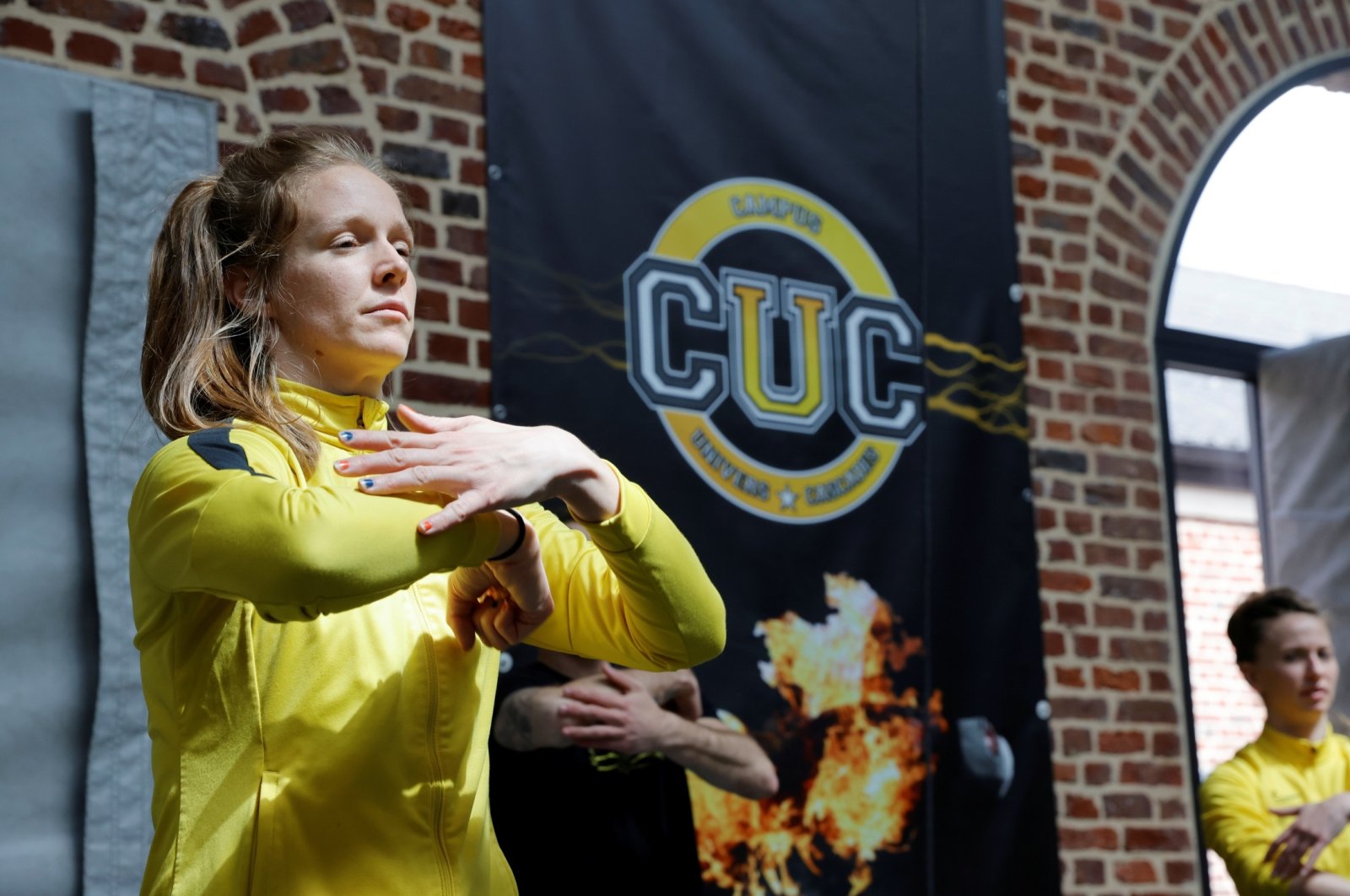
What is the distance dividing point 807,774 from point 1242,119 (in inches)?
98.3

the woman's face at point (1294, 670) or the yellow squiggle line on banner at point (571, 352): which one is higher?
the yellow squiggle line on banner at point (571, 352)

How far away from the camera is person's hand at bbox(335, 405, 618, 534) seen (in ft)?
4.17

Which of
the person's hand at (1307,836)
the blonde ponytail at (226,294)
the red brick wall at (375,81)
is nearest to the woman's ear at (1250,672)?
the person's hand at (1307,836)

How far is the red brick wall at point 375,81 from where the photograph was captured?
110 inches

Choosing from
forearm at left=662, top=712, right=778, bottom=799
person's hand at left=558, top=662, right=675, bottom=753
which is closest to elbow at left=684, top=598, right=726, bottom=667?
person's hand at left=558, top=662, right=675, bottom=753

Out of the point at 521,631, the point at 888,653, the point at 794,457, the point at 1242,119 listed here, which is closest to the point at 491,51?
the point at 794,457

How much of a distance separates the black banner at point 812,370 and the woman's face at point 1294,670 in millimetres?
650

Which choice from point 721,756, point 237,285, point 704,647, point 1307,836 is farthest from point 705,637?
point 1307,836

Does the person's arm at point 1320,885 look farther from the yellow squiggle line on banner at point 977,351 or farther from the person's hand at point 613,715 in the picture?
the person's hand at point 613,715

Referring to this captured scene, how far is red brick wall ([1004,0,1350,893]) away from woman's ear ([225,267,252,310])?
8.91ft

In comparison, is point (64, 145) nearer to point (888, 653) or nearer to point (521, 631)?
point (521, 631)

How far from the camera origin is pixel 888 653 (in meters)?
3.41

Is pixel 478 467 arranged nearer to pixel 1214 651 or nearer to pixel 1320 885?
pixel 1320 885

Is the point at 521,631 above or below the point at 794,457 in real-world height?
below
